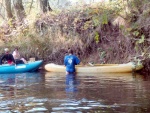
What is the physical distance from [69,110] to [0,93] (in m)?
3.43

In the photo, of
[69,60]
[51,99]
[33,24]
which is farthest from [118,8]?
[51,99]

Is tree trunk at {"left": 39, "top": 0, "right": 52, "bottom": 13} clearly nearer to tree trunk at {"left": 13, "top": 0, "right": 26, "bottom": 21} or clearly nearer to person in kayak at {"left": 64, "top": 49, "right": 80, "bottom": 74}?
tree trunk at {"left": 13, "top": 0, "right": 26, "bottom": 21}

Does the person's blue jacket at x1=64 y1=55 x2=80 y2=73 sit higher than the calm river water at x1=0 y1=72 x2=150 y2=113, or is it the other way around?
the person's blue jacket at x1=64 y1=55 x2=80 y2=73

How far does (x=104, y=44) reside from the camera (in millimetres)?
19922

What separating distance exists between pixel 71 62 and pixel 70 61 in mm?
66

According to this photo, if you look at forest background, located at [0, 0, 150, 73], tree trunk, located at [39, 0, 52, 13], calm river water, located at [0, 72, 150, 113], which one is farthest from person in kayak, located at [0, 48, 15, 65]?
calm river water, located at [0, 72, 150, 113]

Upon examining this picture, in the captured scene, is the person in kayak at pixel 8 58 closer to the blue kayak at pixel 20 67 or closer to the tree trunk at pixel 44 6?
the blue kayak at pixel 20 67

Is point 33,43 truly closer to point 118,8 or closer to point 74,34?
point 74,34

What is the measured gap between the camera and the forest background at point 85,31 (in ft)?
57.0

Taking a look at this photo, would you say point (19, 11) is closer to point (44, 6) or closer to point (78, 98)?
point (44, 6)

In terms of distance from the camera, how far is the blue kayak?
1866 cm

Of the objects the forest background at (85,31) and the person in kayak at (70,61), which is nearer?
the person in kayak at (70,61)

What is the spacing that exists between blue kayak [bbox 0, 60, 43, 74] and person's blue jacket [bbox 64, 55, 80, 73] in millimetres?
2585

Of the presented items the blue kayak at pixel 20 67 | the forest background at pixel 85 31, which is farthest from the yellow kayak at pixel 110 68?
the blue kayak at pixel 20 67
